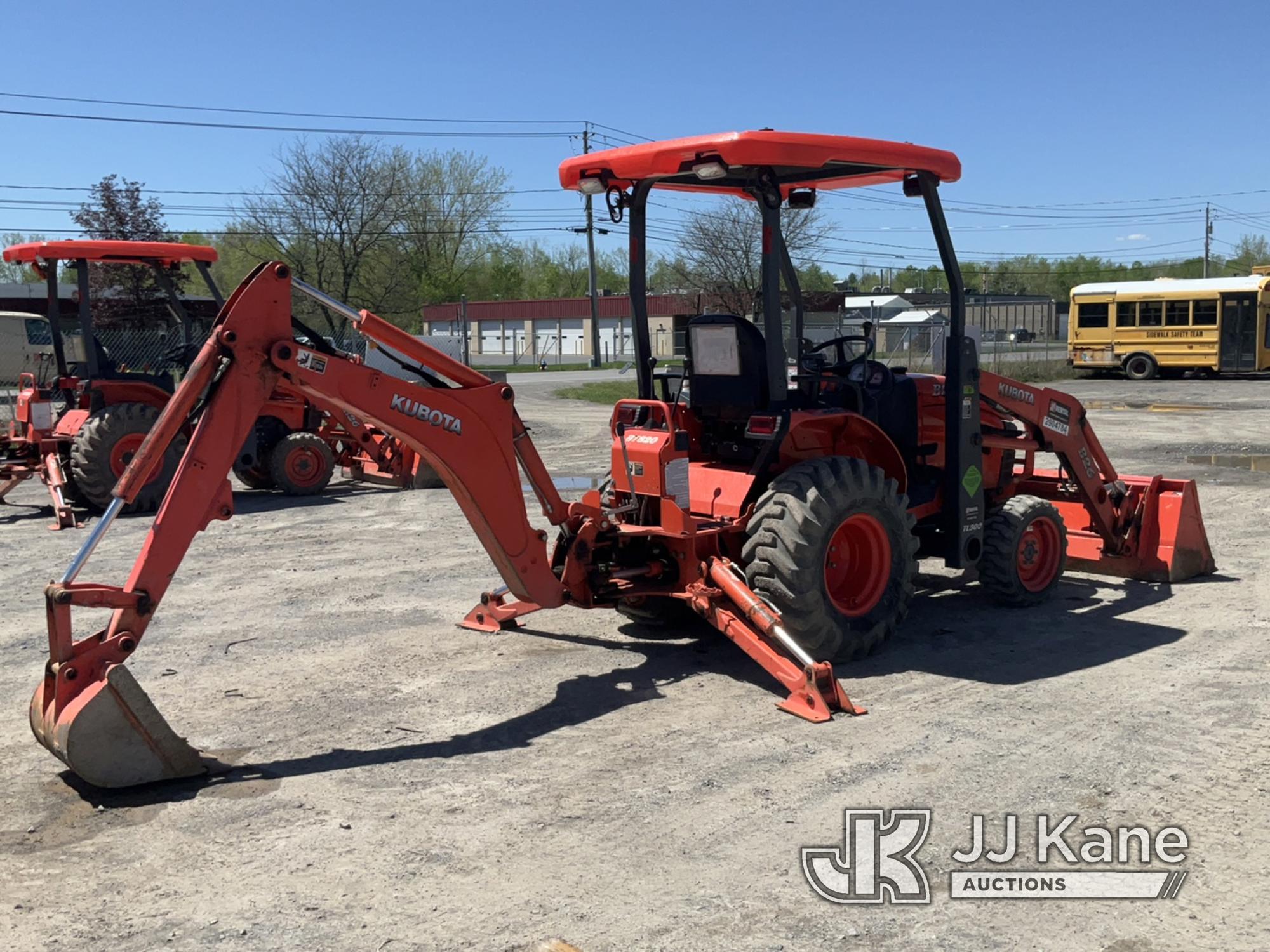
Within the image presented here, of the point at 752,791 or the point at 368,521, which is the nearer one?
the point at 752,791

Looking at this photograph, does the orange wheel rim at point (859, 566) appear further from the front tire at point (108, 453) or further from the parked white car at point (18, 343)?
the parked white car at point (18, 343)

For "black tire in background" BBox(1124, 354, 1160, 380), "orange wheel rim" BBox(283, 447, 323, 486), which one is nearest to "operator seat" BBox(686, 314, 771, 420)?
"orange wheel rim" BBox(283, 447, 323, 486)

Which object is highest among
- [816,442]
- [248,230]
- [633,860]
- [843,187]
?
[248,230]

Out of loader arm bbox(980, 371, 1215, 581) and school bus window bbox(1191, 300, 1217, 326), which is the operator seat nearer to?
loader arm bbox(980, 371, 1215, 581)

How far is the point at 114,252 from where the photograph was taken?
40.3 ft

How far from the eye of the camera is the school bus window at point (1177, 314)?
32938mm

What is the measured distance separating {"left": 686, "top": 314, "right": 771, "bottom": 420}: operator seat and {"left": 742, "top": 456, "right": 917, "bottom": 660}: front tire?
21.8 inches

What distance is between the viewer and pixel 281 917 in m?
3.78

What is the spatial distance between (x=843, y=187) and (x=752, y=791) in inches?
165

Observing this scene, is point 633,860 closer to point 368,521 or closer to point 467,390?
point 467,390

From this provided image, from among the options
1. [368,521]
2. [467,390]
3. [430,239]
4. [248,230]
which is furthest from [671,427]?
[430,239]

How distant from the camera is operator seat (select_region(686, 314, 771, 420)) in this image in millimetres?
6574

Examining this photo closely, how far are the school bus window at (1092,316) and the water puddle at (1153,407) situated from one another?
8320 mm

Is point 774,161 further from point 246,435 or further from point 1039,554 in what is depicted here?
point 1039,554
